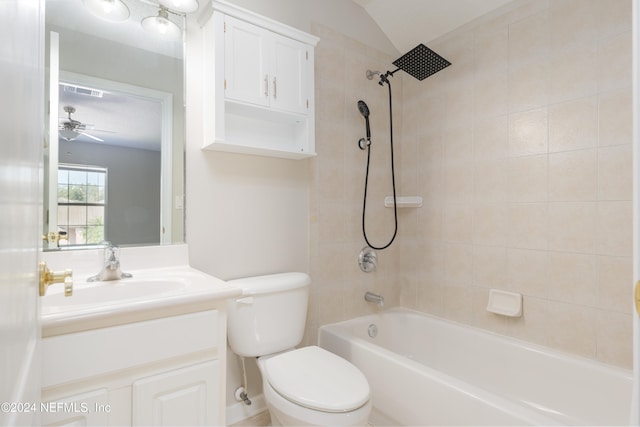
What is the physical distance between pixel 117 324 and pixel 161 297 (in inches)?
5.3

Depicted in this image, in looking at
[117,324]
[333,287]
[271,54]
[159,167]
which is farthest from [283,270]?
[271,54]

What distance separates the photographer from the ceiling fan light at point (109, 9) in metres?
1.40

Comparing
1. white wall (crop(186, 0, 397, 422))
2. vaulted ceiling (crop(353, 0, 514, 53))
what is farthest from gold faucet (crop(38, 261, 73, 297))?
vaulted ceiling (crop(353, 0, 514, 53))

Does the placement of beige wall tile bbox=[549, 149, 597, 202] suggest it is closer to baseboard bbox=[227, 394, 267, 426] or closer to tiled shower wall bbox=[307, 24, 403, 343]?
A: tiled shower wall bbox=[307, 24, 403, 343]

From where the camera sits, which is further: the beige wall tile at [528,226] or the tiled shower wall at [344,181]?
the tiled shower wall at [344,181]

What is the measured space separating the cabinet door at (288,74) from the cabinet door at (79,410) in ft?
4.54

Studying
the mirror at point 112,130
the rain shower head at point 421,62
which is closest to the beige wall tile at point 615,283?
the rain shower head at point 421,62

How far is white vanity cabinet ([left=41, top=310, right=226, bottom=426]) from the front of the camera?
908 mm

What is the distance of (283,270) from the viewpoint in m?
1.93

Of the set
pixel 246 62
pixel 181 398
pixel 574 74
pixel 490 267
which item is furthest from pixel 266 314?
pixel 574 74

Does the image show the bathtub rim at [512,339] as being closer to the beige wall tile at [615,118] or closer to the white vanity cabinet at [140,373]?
the white vanity cabinet at [140,373]

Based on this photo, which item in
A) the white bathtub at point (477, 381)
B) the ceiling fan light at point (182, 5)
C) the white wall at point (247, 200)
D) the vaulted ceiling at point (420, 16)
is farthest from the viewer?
the vaulted ceiling at point (420, 16)

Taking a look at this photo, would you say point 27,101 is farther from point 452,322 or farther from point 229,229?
point 452,322

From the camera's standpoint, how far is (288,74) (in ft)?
5.75
